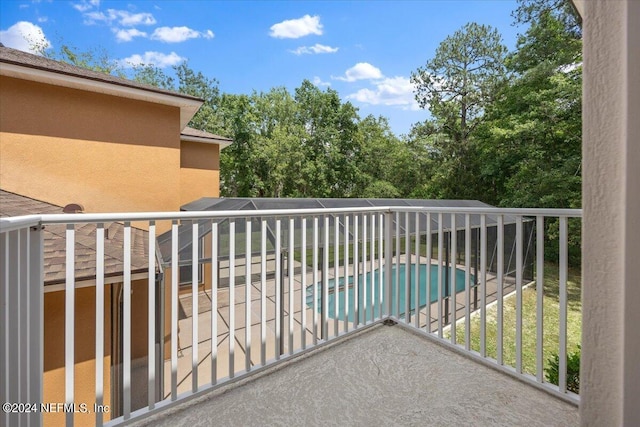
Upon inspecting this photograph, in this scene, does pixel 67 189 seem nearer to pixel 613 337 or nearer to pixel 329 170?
pixel 613 337

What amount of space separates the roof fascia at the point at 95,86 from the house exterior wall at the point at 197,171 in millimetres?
2760

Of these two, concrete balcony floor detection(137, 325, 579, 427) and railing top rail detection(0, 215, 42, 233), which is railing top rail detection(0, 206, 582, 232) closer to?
railing top rail detection(0, 215, 42, 233)

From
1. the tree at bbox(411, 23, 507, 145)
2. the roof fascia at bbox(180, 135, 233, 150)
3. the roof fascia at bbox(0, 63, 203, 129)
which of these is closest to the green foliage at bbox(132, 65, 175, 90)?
the roof fascia at bbox(180, 135, 233, 150)

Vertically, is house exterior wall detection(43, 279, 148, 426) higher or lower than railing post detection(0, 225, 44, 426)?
lower

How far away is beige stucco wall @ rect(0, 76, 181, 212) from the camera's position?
19.5ft

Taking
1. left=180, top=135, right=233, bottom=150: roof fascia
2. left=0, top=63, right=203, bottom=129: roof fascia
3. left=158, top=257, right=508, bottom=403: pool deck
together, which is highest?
left=0, top=63, right=203, bottom=129: roof fascia

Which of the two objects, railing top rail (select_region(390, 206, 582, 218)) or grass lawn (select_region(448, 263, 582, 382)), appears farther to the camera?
grass lawn (select_region(448, 263, 582, 382))

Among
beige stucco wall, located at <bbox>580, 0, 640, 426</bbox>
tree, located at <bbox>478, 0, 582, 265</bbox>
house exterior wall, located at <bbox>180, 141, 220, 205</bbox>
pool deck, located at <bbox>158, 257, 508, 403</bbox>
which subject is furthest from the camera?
tree, located at <bbox>478, 0, 582, 265</bbox>

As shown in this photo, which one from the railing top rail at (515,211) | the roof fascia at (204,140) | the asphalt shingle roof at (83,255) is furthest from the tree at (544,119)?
the asphalt shingle roof at (83,255)

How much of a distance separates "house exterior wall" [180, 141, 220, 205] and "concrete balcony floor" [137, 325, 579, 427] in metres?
Answer: 9.34

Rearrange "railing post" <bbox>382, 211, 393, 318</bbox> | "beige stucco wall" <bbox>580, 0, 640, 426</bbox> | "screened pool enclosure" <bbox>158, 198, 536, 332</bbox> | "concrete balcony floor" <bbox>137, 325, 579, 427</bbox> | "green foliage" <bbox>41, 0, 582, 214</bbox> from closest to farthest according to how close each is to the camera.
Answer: "beige stucco wall" <bbox>580, 0, 640, 426</bbox> < "concrete balcony floor" <bbox>137, 325, 579, 427</bbox> < "screened pool enclosure" <bbox>158, 198, 536, 332</bbox> < "railing post" <bbox>382, 211, 393, 318</bbox> < "green foliage" <bbox>41, 0, 582, 214</bbox>

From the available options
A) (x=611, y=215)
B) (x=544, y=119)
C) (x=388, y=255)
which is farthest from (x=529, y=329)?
(x=544, y=119)

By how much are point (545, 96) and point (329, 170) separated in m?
12.8

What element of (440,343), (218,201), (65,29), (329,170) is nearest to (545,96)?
(329,170)
